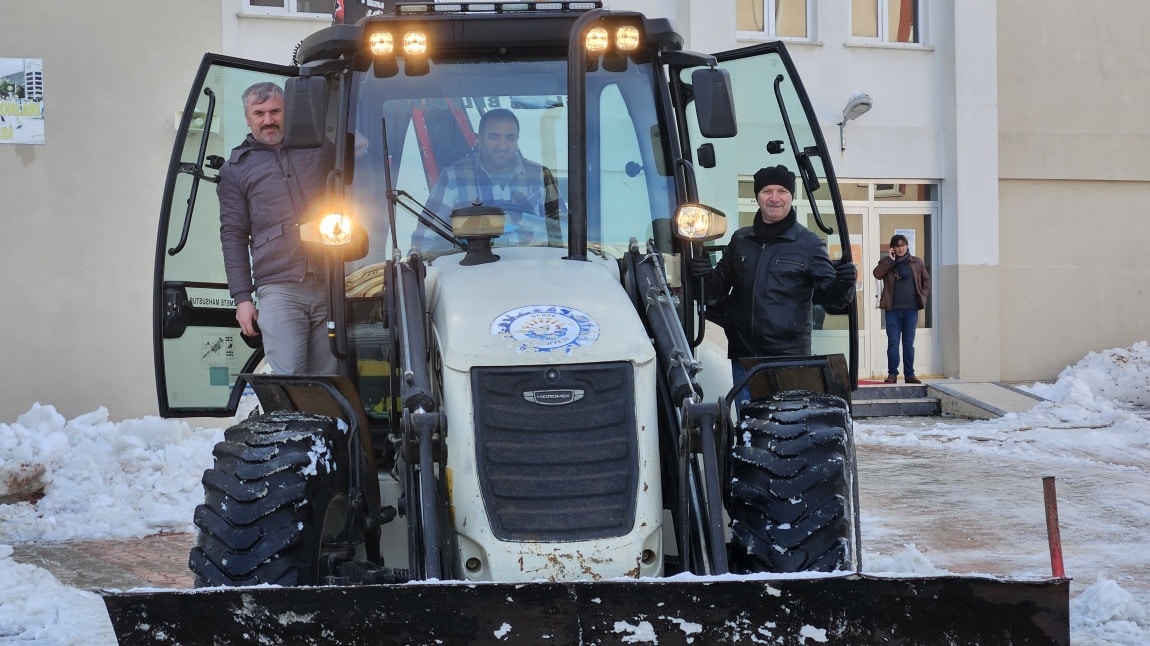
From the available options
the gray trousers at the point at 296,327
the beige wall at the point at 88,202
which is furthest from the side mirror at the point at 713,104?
the beige wall at the point at 88,202

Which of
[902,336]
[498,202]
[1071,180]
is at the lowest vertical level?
[902,336]

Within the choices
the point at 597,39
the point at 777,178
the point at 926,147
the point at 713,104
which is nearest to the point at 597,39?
the point at 597,39

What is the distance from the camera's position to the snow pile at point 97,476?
887 centimetres

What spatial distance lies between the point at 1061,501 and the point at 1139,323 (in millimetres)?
11338

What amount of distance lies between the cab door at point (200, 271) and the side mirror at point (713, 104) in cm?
210

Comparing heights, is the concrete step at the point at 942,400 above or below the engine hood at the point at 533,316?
below

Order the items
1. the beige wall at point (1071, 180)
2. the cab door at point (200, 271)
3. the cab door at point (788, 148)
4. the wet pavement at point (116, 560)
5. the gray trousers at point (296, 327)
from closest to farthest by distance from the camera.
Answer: the gray trousers at point (296, 327), the cab door at point (788, 148), the cab door at point (200, 271), the wet pavement at point (116, 560), the beige wall at point (1071, 180)

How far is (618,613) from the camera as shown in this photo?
350cm

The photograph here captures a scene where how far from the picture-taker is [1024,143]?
63.5 feet

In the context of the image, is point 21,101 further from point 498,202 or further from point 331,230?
point 498,202

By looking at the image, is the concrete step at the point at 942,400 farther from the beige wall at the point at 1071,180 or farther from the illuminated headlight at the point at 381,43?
the illuminated headlight at the point at 381,43

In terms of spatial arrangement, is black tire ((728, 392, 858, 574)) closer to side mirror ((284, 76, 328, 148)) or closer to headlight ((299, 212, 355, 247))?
headlight ((299, 212, 355, 247))

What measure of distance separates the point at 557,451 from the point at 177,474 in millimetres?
6947

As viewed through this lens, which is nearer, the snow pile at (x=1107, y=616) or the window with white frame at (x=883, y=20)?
the snow pile at (x=1107, y=616)
